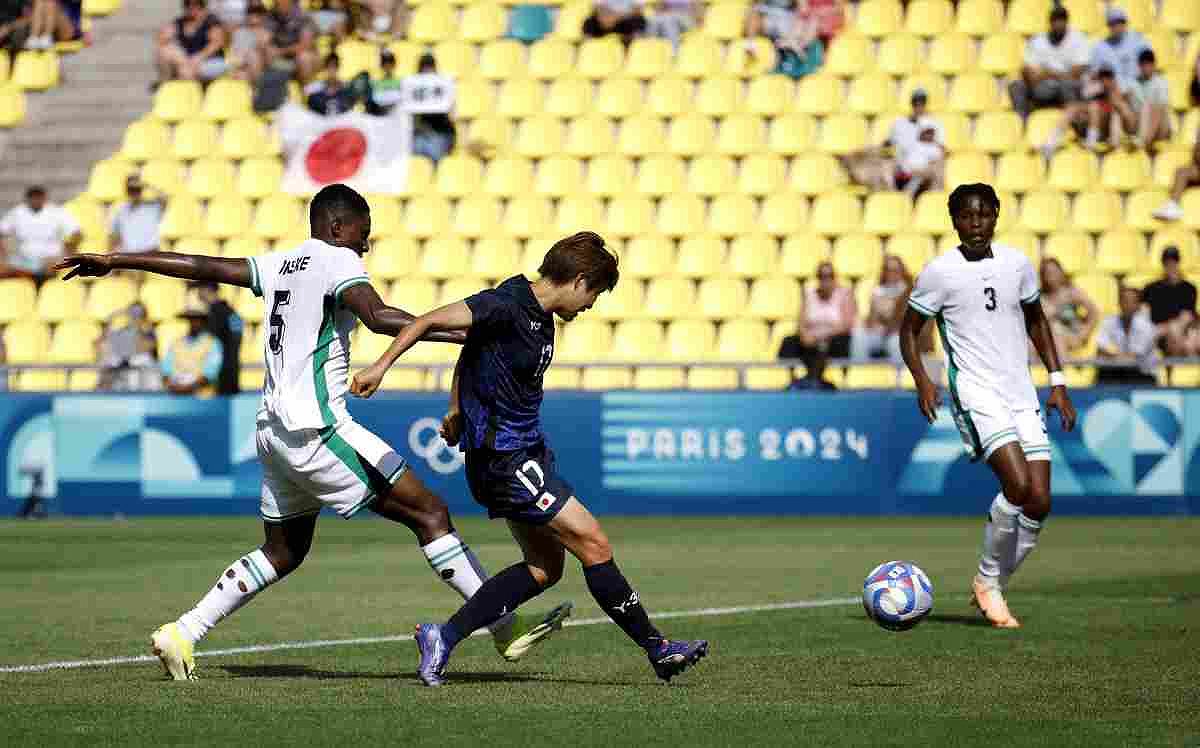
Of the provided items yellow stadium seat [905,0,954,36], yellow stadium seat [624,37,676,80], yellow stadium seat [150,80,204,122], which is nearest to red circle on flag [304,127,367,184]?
yellow stadium seat [150,80,204,122]

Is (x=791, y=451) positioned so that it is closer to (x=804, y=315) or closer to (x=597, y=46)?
(x=804, y=315)

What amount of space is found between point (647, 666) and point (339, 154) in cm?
1726

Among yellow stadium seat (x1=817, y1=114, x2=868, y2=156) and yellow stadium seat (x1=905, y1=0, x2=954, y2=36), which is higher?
yellow stadium seat (x1=905, y1=0, x2=954, y2=36)

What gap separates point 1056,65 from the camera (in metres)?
24.7

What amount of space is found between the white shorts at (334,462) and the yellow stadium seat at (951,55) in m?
18.2

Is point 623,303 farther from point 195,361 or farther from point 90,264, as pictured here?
point 90,264

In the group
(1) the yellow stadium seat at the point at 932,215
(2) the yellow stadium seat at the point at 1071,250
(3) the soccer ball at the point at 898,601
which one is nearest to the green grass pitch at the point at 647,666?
(3) the soccer ball at the point at 898,601

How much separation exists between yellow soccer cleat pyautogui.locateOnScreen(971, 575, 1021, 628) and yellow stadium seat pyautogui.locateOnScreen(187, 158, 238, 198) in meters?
17.0

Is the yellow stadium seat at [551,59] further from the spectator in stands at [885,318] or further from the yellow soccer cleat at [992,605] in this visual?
the yellow soccer cleat at [992,605]

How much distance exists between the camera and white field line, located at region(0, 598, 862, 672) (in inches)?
360

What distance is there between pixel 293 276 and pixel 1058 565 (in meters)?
8.03

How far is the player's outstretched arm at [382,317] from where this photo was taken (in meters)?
8.14

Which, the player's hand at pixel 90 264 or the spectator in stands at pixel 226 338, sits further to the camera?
the spectator in stands at pixel 226 338

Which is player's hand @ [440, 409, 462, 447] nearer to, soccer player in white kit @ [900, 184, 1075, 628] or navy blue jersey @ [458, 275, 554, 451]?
navy blue jersey @ [458, 275, 554, 451]
